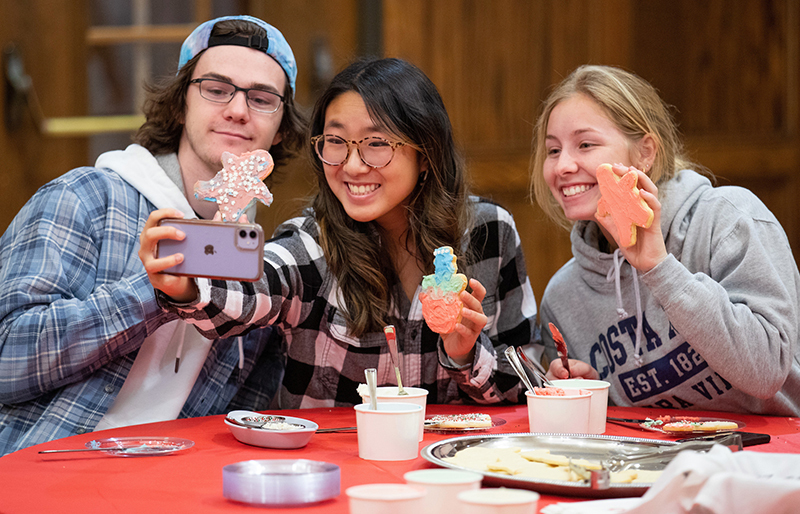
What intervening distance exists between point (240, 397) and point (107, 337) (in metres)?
0.52

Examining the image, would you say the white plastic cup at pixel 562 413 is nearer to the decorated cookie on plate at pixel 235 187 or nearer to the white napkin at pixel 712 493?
the white napkin at pixel 712 493

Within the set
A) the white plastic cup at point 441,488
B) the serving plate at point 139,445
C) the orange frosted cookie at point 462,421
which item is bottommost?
the orange frosted cookie at point 462,421

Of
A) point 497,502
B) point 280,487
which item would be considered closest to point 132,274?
point 280,487

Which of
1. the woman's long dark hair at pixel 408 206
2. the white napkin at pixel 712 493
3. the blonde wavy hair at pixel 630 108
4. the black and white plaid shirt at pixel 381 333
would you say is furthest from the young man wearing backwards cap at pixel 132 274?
the white napkin at pixel 712 493

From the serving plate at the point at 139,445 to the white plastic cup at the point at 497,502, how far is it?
638mm

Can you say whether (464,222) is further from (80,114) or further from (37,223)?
(80,114)

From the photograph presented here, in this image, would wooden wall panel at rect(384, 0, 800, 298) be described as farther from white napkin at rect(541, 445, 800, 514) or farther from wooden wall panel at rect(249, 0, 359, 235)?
white napkin at rect(541, 445, 800, 514)

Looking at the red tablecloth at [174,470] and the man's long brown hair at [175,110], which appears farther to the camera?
the man's long brown hair at [175,110]

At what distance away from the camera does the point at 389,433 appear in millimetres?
1271

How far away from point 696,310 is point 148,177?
1429mm

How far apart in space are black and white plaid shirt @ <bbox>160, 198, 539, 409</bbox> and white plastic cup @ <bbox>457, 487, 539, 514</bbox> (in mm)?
843

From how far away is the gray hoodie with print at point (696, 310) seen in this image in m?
1.68

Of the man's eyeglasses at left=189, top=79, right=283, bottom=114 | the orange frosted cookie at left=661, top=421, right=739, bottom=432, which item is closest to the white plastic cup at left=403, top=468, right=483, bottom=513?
the orange frosted cookie at left=661, top=421, right=739, bottom=432

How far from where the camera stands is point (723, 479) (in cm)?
92
